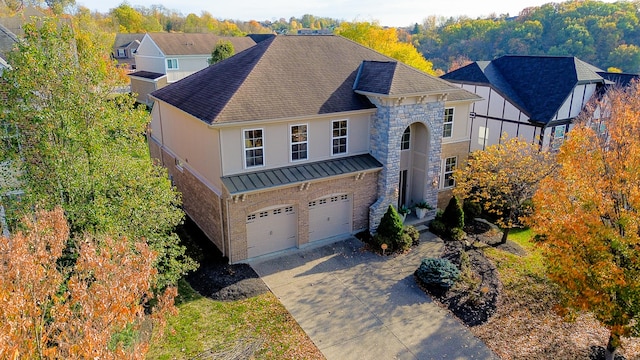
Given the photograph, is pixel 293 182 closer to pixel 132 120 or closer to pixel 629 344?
pixel 132 120

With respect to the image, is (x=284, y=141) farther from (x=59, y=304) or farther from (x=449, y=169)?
(x=59, y=304)

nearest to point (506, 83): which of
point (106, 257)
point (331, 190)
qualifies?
point (331, 190)

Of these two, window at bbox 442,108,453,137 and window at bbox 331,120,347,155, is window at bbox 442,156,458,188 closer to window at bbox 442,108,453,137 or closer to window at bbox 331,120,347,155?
window at bbox 442,108,453,137

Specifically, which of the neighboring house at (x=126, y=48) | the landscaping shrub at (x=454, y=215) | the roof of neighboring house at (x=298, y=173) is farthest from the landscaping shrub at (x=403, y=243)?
the neighboring house at (x=126, y=48)

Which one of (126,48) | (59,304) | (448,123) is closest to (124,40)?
(126,48)

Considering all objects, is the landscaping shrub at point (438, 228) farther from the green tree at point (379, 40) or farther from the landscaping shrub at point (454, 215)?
the green tree at point (379, 40)
